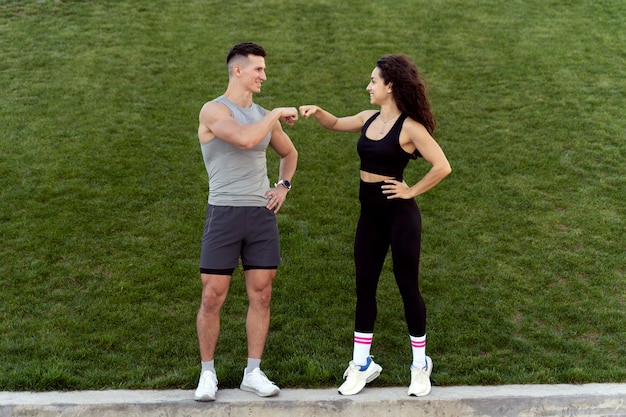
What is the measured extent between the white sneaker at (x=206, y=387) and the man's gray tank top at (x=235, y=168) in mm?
1155

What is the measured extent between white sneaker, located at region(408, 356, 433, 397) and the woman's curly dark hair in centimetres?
166

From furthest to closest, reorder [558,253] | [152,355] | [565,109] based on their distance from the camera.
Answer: [565,109]
[558,253]
[152,355]

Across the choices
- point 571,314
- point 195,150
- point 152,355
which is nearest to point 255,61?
point 152,355

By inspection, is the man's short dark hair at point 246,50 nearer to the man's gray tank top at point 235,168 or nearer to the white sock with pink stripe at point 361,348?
the man's gray tank top at point 235,168

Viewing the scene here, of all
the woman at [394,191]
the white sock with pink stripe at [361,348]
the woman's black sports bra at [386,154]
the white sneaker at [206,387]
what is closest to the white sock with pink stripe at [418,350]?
the woman at [394,191]

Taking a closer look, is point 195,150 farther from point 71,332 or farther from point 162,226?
point 71,332

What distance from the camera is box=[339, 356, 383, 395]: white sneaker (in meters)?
4.63

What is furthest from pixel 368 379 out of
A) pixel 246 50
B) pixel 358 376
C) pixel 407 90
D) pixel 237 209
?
pixel 246 50

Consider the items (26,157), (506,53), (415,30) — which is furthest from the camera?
(415,30)

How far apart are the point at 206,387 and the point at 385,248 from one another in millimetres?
1533

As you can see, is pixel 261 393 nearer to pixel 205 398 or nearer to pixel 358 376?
pixel 205 398

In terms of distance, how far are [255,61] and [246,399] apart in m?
2.22

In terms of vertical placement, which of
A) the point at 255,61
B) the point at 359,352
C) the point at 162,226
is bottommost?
the point at 162,226

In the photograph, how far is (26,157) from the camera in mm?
9398
